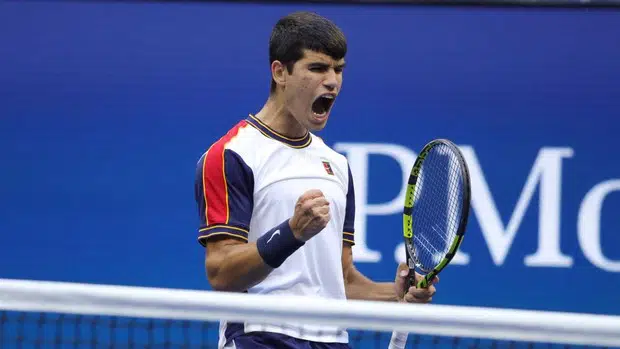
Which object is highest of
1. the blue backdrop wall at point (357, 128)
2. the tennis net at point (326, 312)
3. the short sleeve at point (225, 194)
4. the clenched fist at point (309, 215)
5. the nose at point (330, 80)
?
the blue backdrop wall at point (357, 128)

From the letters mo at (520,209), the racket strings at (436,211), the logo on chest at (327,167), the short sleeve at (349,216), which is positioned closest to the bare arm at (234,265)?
the logo on chest at (327,167)

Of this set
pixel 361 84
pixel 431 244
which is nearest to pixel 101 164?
pixel 361 84

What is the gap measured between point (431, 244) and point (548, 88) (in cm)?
196

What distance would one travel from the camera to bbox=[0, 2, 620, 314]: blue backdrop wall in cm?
545

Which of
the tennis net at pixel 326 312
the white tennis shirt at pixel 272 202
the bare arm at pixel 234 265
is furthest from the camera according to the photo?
the white tennis shirt at pixel 272 202

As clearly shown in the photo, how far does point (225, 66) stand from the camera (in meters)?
5.62

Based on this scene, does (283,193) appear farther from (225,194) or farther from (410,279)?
(410,279)

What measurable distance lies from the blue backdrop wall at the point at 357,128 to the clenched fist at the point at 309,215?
2.40 meters

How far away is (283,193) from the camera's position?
11.0ft

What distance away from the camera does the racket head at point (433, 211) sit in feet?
11.3

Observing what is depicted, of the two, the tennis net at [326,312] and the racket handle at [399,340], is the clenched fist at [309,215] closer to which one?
the tennis net at [326,312]

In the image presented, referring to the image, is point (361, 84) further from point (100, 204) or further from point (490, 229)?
point (100, 204)

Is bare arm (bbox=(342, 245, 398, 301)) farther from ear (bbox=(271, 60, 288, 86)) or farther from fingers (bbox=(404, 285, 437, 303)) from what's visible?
ear (bbox=(271, 60, 288, 86))

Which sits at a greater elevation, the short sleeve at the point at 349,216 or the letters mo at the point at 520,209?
the letters mo at the point at 520,209
